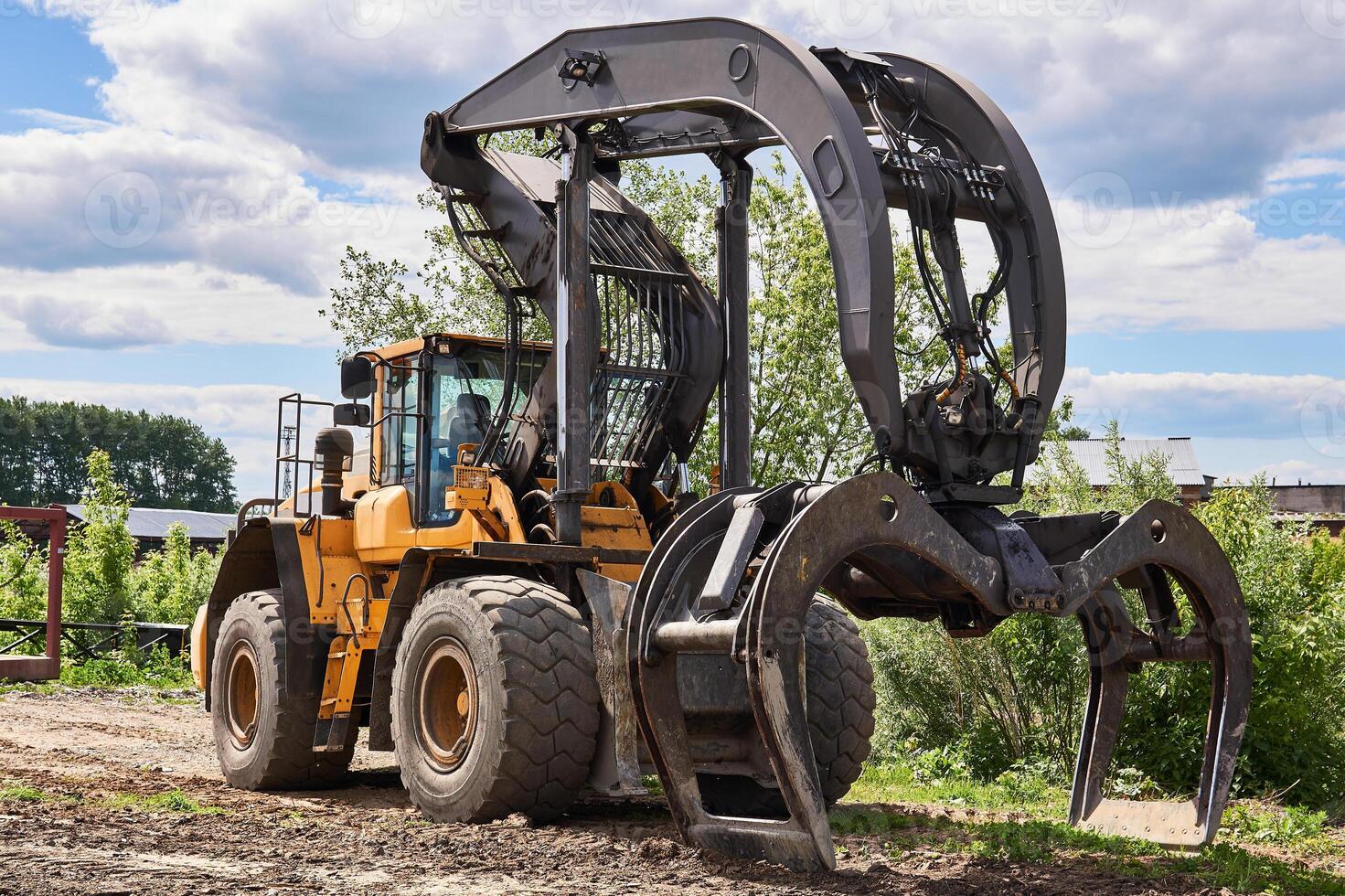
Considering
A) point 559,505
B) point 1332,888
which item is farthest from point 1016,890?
point 559,505

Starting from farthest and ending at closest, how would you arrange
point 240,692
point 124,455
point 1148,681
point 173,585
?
point 124,455, point 173,585, point 1148,681, point 240,692

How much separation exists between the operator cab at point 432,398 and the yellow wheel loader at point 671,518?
0.03 m

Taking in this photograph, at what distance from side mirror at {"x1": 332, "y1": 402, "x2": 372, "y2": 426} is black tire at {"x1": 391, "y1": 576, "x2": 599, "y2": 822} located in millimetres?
2415

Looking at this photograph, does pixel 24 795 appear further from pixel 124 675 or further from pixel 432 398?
pixel 124 675

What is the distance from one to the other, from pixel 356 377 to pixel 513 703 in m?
3.40

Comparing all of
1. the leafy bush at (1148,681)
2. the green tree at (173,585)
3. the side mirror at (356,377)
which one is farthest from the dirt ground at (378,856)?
the green tree at (173,585)

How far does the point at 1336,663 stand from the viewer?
11.2 meters

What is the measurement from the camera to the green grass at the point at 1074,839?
6418 mm

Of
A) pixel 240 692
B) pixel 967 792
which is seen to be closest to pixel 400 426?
pixel 240 692

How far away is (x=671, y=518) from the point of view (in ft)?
31.3

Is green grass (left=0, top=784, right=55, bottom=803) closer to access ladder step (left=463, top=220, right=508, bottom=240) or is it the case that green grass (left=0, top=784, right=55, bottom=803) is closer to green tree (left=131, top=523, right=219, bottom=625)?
access ladder step (left=463, top=220, right=508, bottom=240)

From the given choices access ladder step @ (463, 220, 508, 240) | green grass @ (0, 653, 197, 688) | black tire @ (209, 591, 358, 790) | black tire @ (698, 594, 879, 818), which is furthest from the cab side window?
green grass @ (0, 653, 197, 688)

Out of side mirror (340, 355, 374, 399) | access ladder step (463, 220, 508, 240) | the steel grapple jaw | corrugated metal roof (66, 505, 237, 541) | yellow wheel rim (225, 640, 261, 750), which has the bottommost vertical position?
yellow wheel rim (225, 640, 261, 750)

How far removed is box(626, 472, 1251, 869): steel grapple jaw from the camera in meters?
5.70
